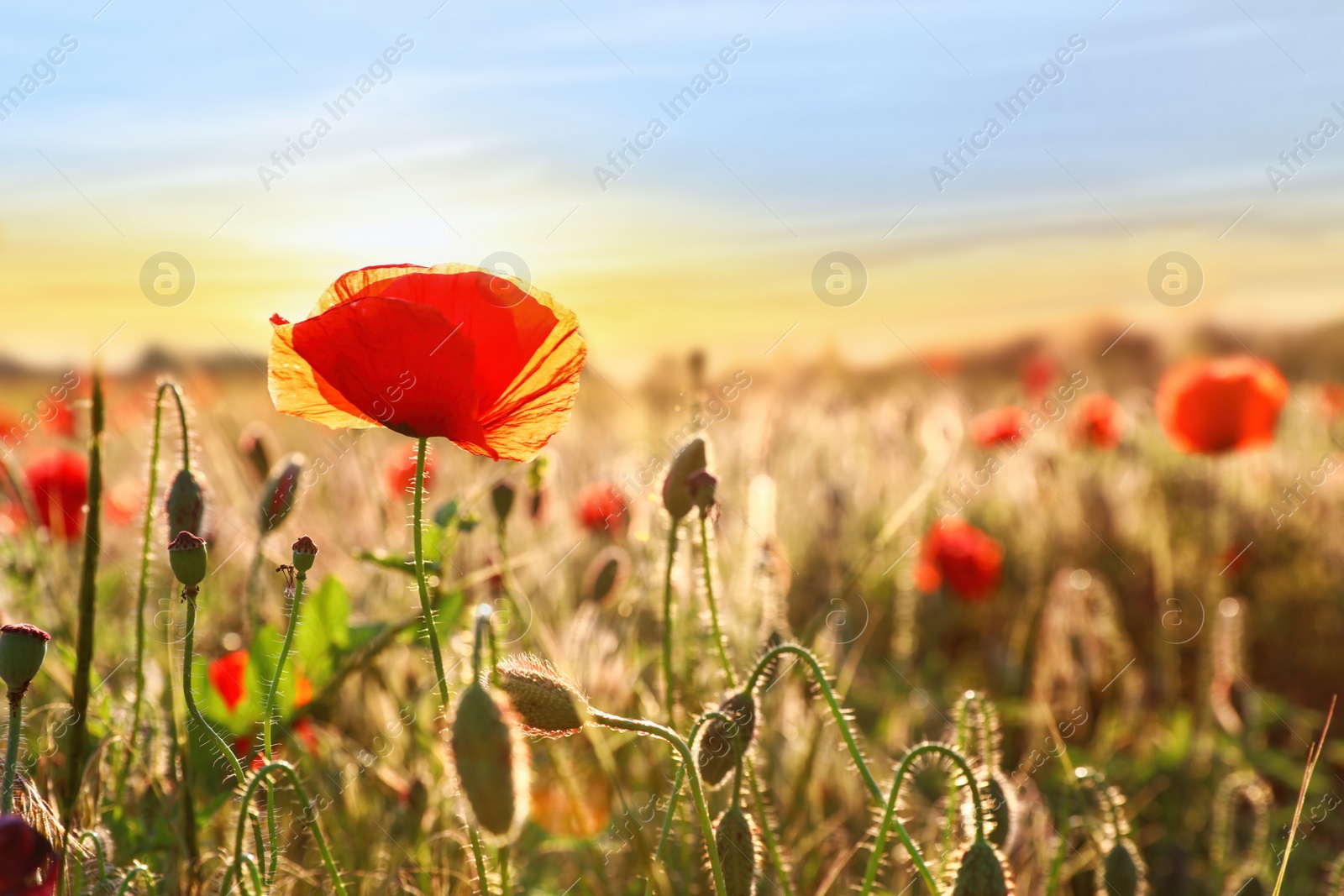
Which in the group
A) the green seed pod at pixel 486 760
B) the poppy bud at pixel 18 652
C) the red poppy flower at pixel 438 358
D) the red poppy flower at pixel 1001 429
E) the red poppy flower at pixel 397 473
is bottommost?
the green seed pod at pixel 486 760

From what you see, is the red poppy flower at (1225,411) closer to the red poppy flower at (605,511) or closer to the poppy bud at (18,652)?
the red poppy flower at (605,511)

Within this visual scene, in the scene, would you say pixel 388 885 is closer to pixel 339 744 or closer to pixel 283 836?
pixel 283 836

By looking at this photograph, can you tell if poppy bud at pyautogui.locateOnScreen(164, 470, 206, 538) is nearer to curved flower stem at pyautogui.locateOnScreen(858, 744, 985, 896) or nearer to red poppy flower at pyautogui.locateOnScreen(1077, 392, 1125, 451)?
curved flower stem at pyautogui.locateOnScreen(858, 744, 985, 896)

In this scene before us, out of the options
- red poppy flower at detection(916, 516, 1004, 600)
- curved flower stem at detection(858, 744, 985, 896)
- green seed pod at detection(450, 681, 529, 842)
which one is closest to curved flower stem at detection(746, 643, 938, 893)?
curved flower stem at detection(858, 744, 985, 896)

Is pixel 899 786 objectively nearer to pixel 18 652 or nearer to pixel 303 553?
pixel 303 553

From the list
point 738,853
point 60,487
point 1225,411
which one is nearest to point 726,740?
point 738,853

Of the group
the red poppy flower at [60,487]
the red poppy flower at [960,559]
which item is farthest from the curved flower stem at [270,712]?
the red poppy flower at [960,559]
